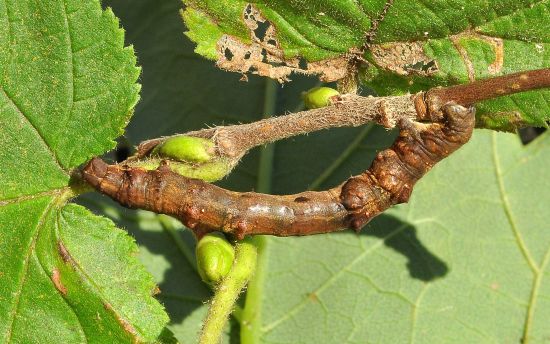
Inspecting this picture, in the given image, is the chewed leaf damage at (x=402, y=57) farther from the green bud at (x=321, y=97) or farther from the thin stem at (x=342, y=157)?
the thin stem at (x=342, y=157)

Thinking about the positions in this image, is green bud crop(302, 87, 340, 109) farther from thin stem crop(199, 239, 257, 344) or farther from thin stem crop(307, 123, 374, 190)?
thin stem crop(307, 123, 374, 190)

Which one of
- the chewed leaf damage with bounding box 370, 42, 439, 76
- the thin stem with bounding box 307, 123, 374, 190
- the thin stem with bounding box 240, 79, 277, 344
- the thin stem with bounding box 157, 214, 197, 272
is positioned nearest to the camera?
the chewed leaf damage with bounding box 370, 42, 439, 76

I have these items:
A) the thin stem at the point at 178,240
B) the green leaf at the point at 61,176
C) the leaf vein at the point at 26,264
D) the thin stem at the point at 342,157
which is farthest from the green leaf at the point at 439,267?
the leaf vein at the point at 26,264

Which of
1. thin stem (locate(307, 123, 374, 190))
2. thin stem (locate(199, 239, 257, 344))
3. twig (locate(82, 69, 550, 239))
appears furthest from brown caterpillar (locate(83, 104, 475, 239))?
thin stem (locate(307, 123, 374, 190))

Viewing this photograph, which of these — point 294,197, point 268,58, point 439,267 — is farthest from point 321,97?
point 439,267

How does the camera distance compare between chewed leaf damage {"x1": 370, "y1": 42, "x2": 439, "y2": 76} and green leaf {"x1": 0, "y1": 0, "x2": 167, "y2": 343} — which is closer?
green leaf {"x1": 0, "y1": 0, "x2": 167, "y2": 343}

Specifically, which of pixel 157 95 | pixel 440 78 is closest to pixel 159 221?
pixel 157 95

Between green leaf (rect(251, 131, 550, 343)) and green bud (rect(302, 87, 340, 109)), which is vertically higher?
green bud (rect(302, 87, 340, 109))
